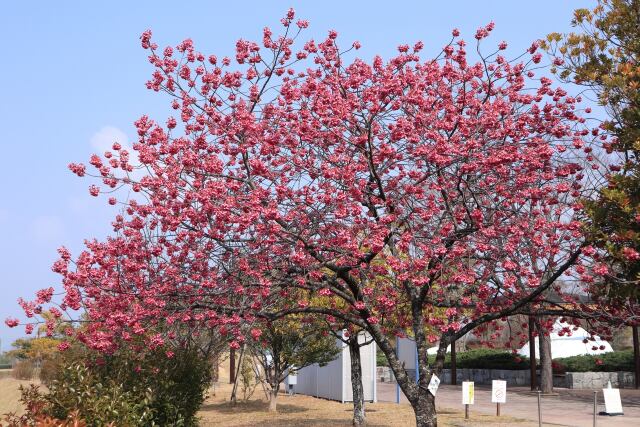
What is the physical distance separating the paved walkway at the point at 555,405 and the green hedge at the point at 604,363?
1.93 m

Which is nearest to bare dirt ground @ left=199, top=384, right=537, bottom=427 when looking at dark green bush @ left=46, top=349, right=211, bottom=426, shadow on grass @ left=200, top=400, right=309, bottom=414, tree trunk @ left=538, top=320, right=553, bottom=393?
shadow on grass @ left=200, top=400, right=309, bottom=414

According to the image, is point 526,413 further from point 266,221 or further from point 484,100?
point 266,221

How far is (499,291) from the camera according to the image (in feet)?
42.5

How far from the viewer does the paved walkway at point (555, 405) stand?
66.2 feet

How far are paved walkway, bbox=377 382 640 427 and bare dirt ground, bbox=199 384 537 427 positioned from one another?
1.41 metres

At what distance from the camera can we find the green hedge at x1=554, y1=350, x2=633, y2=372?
33438 mm

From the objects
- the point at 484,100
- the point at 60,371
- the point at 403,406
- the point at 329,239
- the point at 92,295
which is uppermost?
the point at 484,100

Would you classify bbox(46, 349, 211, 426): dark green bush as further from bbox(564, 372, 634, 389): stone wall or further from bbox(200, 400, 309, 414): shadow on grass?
bbox(564, 372, 634, 389): stone wall

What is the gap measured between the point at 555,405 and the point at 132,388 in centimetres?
1744

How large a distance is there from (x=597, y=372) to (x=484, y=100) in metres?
24.3

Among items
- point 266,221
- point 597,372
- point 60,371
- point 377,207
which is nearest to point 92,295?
point 60,371

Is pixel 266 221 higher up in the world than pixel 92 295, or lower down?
higher up

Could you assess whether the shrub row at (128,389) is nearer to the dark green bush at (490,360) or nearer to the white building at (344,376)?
the white building at (344,376)

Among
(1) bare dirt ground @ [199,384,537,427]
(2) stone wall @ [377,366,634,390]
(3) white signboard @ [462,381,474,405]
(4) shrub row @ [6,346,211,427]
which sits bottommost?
(1) bare dirt ground @ [199,384,537,427]
